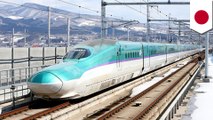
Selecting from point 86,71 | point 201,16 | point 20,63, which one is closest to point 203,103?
point 201,16

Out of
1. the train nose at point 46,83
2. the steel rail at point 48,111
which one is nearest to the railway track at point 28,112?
the steel rail at point 48,111

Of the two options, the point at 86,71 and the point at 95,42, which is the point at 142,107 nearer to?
the point at 86,71

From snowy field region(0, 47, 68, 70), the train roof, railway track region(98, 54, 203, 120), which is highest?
the train roof

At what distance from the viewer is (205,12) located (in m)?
13.9

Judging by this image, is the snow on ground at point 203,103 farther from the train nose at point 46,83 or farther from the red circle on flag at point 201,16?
the train nose at point 46,83

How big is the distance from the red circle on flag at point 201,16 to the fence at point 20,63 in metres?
8.53

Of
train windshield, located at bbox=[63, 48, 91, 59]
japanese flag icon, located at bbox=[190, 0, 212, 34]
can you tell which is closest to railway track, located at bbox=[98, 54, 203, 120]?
train windshield, located at bbox=[63, 48, 91, 59]

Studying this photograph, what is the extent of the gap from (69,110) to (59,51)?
11.4 m

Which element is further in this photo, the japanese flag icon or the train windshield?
the train windshield

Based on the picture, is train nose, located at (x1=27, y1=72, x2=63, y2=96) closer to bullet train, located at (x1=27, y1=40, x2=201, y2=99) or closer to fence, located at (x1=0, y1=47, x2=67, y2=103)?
bullet train, located at (x1=27, y1=40, x2=201, y2=99)

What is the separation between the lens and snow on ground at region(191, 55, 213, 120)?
36.2 ft

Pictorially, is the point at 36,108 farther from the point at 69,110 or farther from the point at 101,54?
the point at 101,54

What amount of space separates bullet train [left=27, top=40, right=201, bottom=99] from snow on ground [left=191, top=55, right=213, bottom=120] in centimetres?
446

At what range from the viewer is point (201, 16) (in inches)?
542
